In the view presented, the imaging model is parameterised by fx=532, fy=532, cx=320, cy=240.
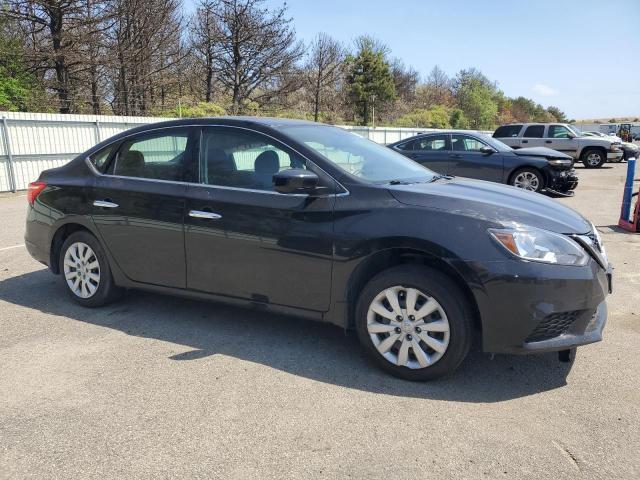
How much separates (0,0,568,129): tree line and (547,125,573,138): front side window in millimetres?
16468

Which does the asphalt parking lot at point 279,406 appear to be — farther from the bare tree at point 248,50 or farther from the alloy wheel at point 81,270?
the bare tree at point 248,50

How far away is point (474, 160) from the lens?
1239 centimetres

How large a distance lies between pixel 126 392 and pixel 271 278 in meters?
1.21

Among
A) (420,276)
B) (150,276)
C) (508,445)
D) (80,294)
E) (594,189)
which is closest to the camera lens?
(508,445)

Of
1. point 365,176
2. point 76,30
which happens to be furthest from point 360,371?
point 76,30

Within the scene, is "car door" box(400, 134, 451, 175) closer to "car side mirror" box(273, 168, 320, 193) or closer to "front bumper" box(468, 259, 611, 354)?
"car side mirror" box(273, 168, 320, 193)

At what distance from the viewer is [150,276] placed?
4445 mm

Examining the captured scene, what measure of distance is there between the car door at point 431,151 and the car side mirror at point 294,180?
931 cm

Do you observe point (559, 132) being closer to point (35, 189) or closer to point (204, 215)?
point (204, 215)

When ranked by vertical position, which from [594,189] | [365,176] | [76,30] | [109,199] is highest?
[76,30]

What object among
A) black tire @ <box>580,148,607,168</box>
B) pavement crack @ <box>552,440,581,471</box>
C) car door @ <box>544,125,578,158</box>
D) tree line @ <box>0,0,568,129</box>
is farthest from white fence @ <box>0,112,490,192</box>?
black tire @ <box>580,148,607,168</box>

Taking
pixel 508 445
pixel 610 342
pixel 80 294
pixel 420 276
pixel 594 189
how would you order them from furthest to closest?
pixel 594 189 → pixel 80 294 → pixel 610 342 → pixel 420 276 → pixel 508 445

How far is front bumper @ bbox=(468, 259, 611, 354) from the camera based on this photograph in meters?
3.10

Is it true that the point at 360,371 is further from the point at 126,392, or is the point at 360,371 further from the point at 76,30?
the point at 76,30
